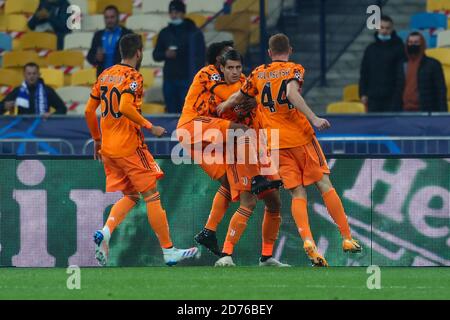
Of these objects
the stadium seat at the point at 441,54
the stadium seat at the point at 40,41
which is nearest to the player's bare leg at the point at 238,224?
the stadium seat at the point at 441,54

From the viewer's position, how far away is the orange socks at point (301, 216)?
13.2 metres

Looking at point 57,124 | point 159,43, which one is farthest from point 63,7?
point 57,124

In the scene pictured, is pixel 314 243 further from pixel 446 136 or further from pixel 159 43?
pixel 159 43

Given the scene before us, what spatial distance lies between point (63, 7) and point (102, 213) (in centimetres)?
801

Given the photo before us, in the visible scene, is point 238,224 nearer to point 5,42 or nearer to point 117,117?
point 117,117

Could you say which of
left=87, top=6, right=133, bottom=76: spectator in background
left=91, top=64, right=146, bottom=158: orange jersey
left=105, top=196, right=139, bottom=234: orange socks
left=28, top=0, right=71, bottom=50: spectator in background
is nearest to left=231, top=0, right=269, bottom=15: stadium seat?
left=87, top=6, right=133, bottom=76: spectator in background

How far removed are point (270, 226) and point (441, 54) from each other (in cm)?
658

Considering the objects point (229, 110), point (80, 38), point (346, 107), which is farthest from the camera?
point (80, 38)

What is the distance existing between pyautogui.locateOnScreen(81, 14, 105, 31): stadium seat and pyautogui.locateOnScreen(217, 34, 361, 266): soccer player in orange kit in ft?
30.8

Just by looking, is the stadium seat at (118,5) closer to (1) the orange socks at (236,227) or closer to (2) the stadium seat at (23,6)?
(2) the stadium seat at (23,6)

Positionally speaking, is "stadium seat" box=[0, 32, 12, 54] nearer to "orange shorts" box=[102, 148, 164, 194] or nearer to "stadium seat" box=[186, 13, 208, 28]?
"stadium seat" box=[186, 13, 208, 28]

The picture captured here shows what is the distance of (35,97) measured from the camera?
61.7 feet

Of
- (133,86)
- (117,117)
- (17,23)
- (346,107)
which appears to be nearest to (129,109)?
(133,86)

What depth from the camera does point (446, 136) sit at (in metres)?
16.7
